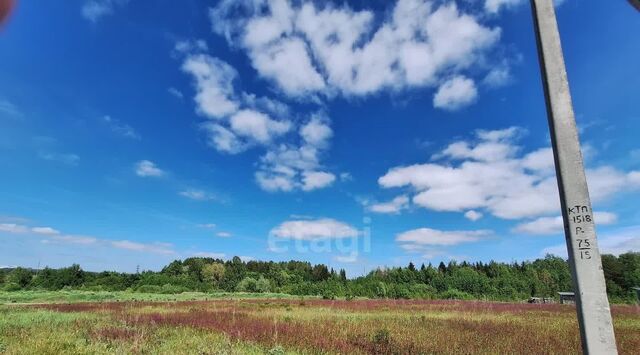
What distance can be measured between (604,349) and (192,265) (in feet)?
343

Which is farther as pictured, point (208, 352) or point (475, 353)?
point (475, 353)

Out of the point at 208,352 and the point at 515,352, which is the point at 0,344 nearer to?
the point at 208,352

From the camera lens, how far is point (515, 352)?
9.59 meters

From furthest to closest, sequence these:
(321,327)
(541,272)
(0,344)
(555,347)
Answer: (541,272)
(321,327)
(555,347)
(0,344)

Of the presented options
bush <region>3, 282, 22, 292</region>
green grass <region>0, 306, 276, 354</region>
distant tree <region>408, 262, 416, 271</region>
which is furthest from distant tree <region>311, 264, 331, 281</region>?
green grass <region>0, 306, 276, 354</region>

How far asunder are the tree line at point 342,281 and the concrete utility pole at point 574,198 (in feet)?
155

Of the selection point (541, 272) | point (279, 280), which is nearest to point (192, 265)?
point (279, 280)

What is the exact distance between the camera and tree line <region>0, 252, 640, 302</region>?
6003cm

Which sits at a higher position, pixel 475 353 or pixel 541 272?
pixel 541 272

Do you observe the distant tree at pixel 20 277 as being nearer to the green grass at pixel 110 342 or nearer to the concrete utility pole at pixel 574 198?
the green grass at pixel 110 342

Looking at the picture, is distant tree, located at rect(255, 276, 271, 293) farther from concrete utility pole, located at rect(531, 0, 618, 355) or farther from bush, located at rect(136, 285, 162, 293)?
concrete utility pole, located at rect(531, 0, 618, 355)

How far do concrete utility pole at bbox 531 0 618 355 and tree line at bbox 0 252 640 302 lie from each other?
4715 centimetres

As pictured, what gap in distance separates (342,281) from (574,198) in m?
68.6

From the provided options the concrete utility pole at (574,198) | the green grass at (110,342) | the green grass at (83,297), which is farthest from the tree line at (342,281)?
the concrete utility pole at (574,198)
